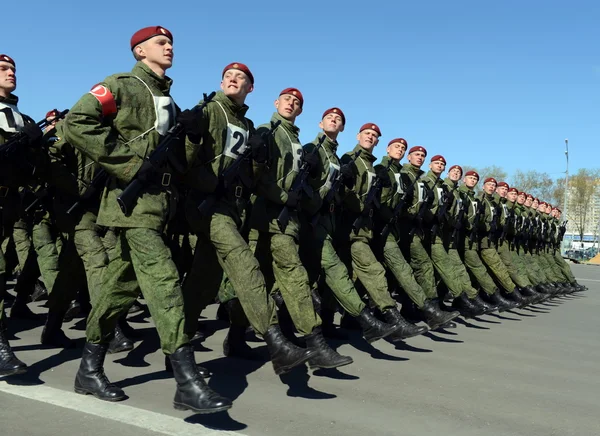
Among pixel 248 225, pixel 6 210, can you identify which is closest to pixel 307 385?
pixel 248 225

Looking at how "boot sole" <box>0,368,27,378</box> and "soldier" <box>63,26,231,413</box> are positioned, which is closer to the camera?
"soldier" <box>63,26,231,413</box>

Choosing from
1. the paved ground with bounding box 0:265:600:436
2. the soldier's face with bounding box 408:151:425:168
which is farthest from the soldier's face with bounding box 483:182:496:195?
the paved ground with bounding box 0:265:600:436

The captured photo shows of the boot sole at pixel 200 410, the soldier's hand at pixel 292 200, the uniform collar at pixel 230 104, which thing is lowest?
the boot sole at pixel 200 410

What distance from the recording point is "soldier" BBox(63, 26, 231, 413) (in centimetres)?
354

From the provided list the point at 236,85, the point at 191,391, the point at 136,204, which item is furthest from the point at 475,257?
the point at 191,391

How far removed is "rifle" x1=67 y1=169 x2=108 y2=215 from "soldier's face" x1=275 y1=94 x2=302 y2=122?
153 centimetres

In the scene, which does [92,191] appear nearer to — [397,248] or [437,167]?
[397,248]

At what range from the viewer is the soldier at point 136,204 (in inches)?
140

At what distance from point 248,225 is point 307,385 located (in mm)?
1414

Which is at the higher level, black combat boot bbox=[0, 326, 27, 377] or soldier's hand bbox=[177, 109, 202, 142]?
soldier's hand bbox=[177, 109, 202, 142]

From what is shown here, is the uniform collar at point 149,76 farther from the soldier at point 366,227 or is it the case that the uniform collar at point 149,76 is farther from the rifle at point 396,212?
the rifle at point 396,212

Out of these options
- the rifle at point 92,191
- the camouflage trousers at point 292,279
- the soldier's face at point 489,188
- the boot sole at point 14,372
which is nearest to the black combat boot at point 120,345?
the rifle at point 92,191

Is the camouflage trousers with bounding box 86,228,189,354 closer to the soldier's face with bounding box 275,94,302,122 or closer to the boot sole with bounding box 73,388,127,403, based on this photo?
the boot sole with bounding box 73,388,127,403

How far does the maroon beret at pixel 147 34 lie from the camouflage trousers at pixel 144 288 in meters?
1.18
